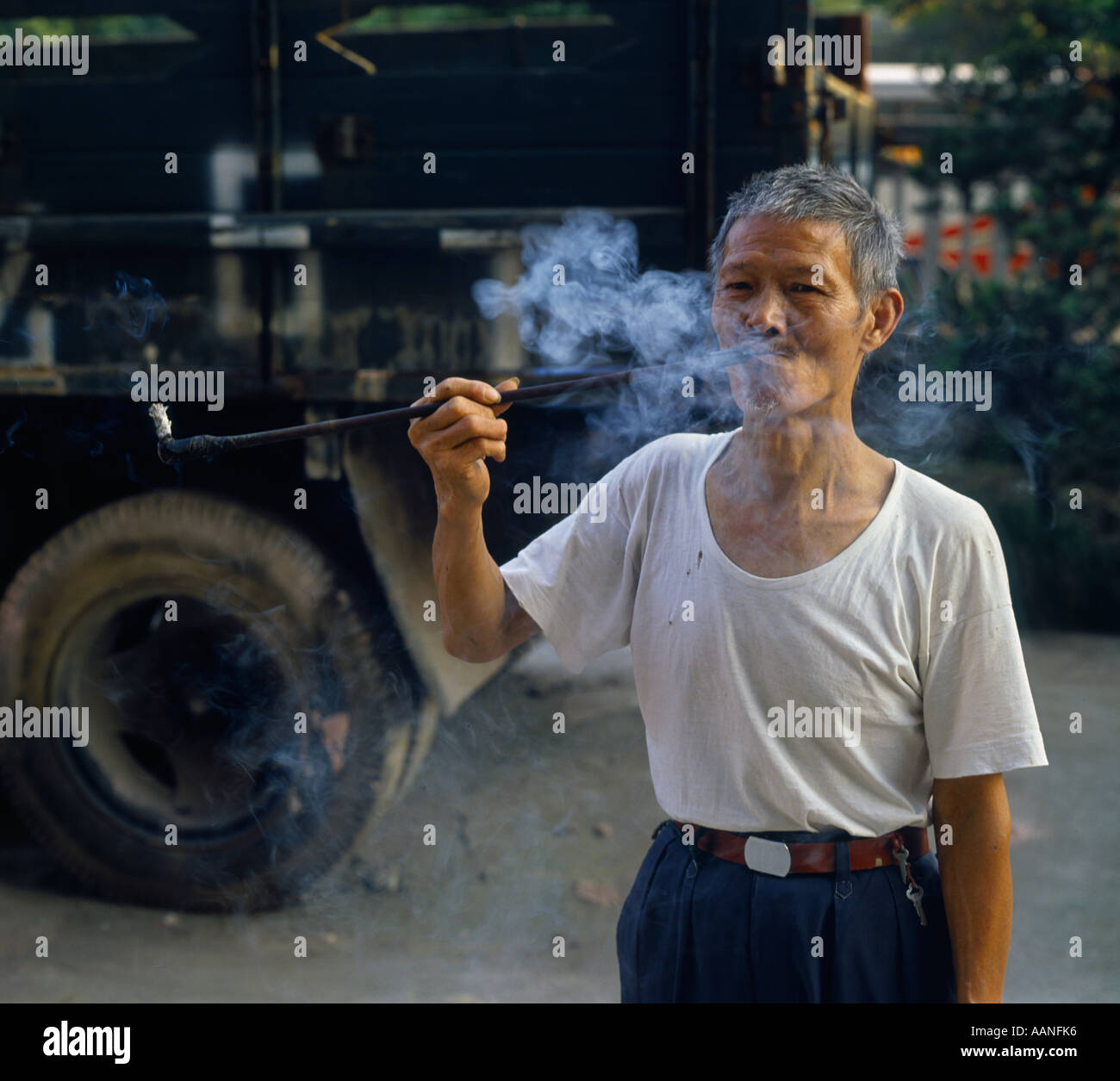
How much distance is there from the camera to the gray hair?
1.69m

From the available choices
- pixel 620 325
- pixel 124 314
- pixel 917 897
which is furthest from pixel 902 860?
pixel 124 314

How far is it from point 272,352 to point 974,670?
221 centimetres

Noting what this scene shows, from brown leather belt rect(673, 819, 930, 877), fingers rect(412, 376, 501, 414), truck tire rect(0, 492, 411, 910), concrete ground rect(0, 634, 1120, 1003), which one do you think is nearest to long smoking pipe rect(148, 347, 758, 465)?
fingers rect(412, 376, 501, 414)

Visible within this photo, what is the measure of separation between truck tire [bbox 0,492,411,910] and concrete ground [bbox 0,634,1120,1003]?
0.16 meters

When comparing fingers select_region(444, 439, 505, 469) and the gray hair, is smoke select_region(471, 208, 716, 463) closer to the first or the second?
the gray hair

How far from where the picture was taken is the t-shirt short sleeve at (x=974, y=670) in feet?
5.10

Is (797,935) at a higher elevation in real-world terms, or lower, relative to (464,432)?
lower

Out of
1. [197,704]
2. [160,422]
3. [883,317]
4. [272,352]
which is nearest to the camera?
[883,317]

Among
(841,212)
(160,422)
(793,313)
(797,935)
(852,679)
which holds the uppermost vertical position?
(841,212)

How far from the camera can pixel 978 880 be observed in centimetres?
160

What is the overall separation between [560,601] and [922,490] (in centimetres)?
56

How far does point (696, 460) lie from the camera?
5.93 feet

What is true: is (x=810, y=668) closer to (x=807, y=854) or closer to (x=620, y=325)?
(x=807, y=854)

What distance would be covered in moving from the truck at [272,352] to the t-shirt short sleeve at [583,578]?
138cm
